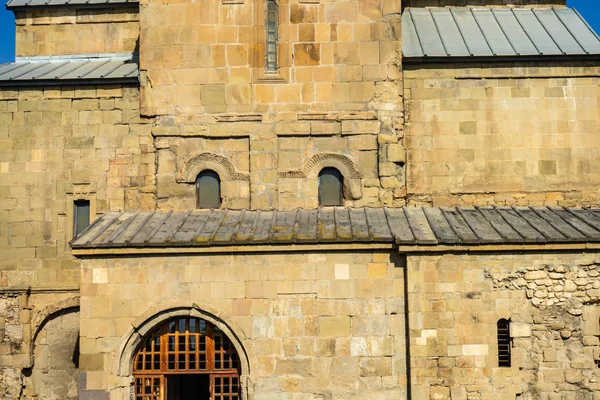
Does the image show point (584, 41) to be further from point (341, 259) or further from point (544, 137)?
point (341, 259)

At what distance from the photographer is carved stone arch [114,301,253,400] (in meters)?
Answer: 11.3

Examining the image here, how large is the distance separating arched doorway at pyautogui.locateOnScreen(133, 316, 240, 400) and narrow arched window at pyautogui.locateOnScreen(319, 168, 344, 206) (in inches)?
126

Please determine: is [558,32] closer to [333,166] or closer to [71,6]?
[333,166]

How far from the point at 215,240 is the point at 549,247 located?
5.36 metres

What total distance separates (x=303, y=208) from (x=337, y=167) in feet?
3.30

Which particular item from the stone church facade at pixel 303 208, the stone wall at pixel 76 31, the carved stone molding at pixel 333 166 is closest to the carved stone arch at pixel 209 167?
the stone church facade at pixel 303 208

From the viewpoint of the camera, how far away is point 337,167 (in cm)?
1304

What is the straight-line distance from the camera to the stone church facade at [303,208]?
11172mm

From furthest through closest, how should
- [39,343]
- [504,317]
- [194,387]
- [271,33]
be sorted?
[194,387] → [39,343] → [271,33] → [504,317]

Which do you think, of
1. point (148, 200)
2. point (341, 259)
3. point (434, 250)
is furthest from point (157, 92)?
point (434, 250)

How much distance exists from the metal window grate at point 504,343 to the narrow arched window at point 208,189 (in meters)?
5.46

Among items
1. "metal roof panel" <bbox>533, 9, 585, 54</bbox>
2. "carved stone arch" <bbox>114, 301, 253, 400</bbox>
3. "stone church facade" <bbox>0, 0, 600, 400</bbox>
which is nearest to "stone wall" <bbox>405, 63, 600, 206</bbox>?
"stone church facade" <bbox>0, 0, 600, 400</bbox>

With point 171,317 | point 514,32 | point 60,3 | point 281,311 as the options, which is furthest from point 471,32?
point 60,3

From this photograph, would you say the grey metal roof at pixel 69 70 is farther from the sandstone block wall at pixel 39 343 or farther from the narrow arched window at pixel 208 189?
the sandstone block wall at pixel 39 343
